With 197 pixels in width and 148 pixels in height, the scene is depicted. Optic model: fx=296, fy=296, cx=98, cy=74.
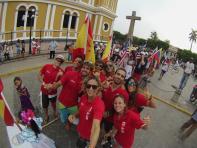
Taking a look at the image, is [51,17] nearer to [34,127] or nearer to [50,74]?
[50,74]

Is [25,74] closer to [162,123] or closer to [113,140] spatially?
[162,123]

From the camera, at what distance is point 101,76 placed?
274 inches

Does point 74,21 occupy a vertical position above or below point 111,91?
above

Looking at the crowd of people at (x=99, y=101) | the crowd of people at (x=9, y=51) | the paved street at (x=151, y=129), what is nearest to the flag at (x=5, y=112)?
the crowd of people at (x=99, y=101)

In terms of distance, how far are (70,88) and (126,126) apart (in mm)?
2053

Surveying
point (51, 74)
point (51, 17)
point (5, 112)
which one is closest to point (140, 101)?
point (5, 112)

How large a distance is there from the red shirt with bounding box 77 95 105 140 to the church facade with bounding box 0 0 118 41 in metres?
19.5

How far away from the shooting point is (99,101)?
15.1 feet

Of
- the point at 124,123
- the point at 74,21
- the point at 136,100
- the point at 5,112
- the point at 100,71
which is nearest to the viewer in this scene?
the point at 124,123

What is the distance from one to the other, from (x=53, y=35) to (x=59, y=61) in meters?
27.0

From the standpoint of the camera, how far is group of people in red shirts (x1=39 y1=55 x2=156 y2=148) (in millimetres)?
4664

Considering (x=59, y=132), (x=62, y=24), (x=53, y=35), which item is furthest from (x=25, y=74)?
(x=62, y=24)

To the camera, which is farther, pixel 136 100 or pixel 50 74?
pixel 50 74

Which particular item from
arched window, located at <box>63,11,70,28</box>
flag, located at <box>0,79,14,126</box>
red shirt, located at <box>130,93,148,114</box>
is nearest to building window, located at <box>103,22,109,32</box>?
arched window, located at <box>63,11,70,28</box>
